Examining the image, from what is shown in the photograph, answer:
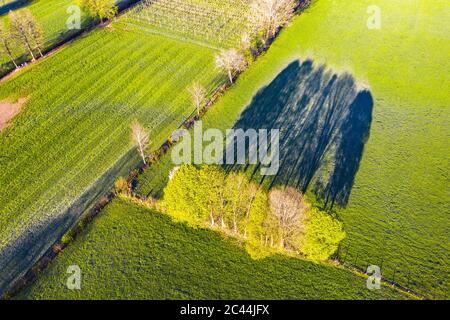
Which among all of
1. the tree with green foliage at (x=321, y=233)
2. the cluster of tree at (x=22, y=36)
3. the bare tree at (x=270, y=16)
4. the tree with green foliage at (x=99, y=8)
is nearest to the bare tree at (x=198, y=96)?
the bare tree at (x=270, y=16)

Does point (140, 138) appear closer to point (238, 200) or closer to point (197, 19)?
point (238, 200)

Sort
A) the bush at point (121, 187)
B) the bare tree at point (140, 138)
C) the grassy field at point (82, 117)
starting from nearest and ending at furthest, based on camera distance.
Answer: the grassy field at point (82, 117) < the bush at point (121, 187) < the bare tree at point (140, 138)

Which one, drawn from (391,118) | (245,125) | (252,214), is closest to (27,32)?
(245,125)

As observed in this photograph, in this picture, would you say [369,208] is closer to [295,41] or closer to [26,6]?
[295,41]

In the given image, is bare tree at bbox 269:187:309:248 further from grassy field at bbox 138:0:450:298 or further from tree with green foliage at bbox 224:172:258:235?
grassy field at bbox 138:0:450:298

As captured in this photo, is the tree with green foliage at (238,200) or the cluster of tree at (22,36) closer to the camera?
the tree with green foliage at (238,200)

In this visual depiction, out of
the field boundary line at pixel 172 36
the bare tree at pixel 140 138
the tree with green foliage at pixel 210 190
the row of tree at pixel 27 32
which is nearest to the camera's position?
the tree with green foliage at pixel 210 190

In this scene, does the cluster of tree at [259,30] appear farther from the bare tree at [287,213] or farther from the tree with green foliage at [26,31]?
the tree with green foliage at [26,31]
